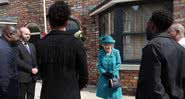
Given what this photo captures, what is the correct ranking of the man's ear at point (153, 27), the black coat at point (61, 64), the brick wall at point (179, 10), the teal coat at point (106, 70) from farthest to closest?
the brick wall at point (179, 10) < the teal coat at point (106, 70) < the black coat at point (61, 64) < the man's ear at point (153, 27)

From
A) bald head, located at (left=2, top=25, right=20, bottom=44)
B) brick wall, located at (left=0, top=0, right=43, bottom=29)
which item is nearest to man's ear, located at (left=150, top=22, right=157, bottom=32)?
bald head, located at (left=2, top=25, right=20, bottom=44)

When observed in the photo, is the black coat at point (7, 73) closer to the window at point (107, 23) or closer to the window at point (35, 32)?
the window at point (107, 23)

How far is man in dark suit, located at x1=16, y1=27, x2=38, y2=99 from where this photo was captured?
7.70 meters

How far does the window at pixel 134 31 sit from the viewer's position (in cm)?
1192

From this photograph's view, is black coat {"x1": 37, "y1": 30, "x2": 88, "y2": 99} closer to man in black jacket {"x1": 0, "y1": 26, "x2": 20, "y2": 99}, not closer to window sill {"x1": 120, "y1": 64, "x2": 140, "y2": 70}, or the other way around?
man in black jacket {"x1": 0, "y1": 26, "x2": 20, "y2": 99}

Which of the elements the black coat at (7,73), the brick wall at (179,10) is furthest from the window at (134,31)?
the black coat at (7,73)

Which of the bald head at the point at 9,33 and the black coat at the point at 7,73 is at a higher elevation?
the bald head at the point at 9,33

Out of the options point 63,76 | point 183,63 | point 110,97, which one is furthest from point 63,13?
point 110,97

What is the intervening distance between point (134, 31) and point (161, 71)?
7817 mm

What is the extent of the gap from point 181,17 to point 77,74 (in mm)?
6363

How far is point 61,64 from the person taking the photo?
477 centimetres

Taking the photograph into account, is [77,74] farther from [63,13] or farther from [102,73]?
[102,73]

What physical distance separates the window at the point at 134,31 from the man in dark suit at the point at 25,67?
14.6ft

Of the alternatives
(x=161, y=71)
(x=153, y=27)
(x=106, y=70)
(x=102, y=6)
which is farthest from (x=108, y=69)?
(x=102, y=6)
